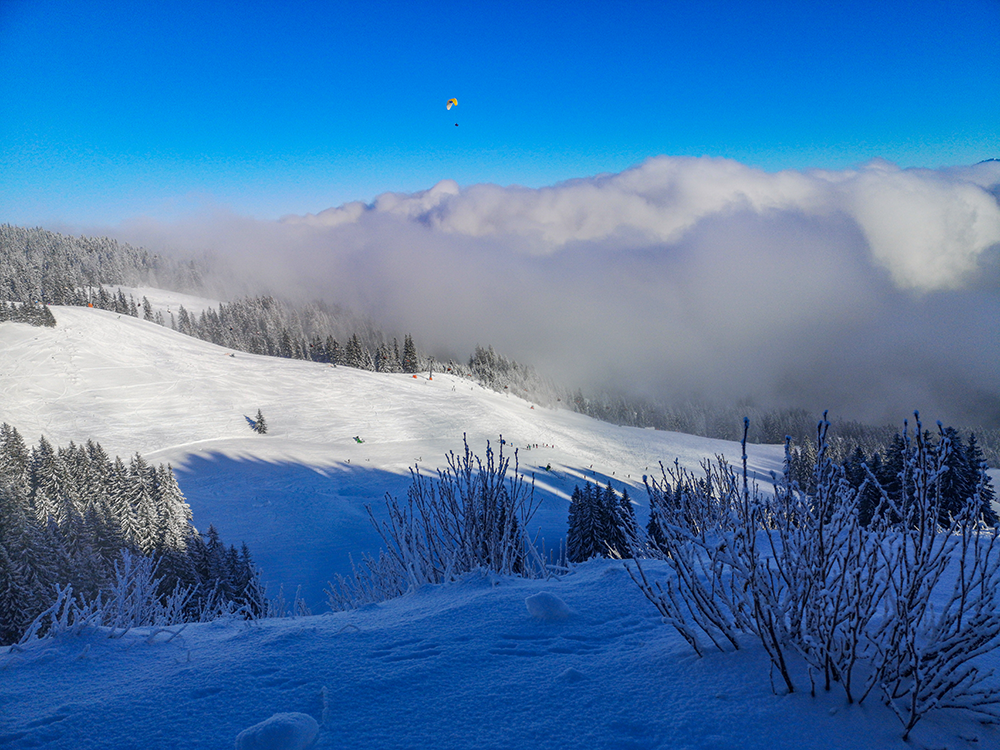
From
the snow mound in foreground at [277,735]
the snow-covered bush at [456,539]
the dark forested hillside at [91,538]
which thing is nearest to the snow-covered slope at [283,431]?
the dark forested hillside at [91,538]

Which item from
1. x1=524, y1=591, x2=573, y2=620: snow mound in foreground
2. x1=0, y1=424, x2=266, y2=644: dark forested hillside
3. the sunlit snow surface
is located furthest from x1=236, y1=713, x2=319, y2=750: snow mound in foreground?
x1=0, y1=424, x2=266, y2=644: dark forested hillside

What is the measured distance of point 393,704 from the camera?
263 cm

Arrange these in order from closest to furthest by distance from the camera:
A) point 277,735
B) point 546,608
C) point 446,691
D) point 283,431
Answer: point 277,735, point 446,691, point 546,608, point 283,431

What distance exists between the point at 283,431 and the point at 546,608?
43513 mm

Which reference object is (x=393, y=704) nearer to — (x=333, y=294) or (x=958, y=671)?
A: (x=958, y=671)

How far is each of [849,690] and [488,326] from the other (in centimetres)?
18772

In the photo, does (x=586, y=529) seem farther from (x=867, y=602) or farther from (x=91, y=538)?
(x=867, y=602)

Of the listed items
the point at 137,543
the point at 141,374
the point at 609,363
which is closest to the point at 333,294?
the point at 609,363

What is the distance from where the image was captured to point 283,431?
42.8 m

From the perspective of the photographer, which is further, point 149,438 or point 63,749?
point 149,438

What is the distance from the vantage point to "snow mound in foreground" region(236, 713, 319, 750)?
221cm

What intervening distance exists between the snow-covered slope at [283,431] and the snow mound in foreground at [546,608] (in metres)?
19.8

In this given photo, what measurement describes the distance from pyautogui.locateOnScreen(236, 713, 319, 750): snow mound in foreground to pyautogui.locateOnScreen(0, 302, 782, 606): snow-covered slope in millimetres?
20593

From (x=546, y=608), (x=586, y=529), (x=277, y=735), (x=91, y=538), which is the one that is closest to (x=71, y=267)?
(x=91, y=538)
